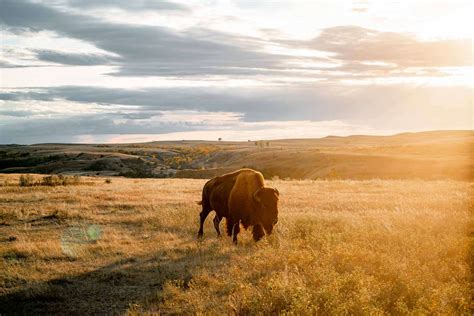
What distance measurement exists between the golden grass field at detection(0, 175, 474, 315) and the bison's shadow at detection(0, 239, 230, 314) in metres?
0.02

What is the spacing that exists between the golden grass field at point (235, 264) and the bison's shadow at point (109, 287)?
0.02 m

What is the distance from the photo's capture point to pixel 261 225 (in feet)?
42.4

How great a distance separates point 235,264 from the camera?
424 inches

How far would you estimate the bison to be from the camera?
12.1m

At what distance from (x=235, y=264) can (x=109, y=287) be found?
9.29ft

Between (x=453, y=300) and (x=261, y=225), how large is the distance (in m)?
6.10

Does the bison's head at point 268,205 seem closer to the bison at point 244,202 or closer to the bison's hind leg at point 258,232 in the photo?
the bison at point 244,202

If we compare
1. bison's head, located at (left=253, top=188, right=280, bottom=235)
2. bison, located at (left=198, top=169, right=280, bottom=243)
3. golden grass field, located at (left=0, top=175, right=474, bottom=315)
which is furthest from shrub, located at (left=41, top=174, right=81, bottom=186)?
bison's head, located at (left=253, top=188, right=280, bottom=235)

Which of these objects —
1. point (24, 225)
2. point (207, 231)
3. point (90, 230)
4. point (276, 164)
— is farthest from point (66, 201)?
point (276, 164)

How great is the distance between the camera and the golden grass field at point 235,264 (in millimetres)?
7840

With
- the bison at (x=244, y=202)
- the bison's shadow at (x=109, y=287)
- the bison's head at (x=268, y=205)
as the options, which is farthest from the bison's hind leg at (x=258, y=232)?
the bison's shadow at (x=109, y=287)

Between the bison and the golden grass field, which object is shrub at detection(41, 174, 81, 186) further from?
the bison

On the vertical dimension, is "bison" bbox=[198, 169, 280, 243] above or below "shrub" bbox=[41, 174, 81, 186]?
above

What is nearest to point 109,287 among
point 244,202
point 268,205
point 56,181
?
point 268,205
